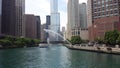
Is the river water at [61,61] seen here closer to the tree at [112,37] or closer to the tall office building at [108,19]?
the tree at [112,37]

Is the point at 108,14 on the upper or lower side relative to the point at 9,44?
upper

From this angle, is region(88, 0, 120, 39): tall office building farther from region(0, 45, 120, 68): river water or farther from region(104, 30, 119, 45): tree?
region(0, 45, 120, 68): river water

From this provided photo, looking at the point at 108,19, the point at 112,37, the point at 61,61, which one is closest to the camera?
the point at 61,61

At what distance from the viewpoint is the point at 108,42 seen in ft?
405

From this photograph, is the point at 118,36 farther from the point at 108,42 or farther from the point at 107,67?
the point at 107,67

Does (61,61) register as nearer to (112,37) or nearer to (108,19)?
(112,37)

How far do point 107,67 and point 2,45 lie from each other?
135540 millimetres

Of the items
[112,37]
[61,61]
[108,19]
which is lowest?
[61,61]

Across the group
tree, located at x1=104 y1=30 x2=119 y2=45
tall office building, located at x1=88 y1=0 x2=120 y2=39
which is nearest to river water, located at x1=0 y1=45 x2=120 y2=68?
tree, located at x1=104 y1=30 x2=119 y2=45

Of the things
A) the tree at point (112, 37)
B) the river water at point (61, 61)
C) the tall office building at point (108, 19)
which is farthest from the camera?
the tall office building at point (108, 19)

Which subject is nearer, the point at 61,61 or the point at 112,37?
the point at 61,61

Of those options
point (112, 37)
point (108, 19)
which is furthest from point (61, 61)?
point (108, 19)

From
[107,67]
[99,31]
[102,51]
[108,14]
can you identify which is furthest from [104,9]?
[107,67]

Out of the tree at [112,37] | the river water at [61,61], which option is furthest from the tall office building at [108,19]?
the river water at [61,61]
